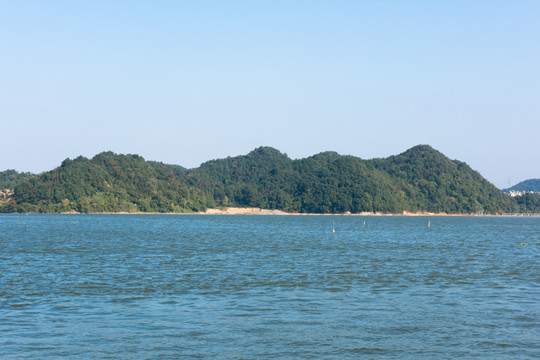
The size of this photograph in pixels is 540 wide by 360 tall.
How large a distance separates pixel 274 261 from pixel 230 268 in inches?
323

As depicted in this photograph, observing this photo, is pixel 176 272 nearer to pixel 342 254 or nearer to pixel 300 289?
pixel 300 289

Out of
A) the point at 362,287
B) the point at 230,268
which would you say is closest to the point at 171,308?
the point at 362,287

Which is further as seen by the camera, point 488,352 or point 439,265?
point 439,265

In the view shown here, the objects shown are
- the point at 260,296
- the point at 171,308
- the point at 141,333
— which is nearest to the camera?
the point at 141,333

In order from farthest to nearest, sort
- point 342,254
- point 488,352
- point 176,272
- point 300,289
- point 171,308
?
point 342,254 → point 176,272 → point 300,289 → point 171,308 → point 488,352

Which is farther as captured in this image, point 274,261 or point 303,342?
point 274,261

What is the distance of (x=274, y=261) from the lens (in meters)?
56.5

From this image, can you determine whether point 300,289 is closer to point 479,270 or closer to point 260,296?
point 260,296

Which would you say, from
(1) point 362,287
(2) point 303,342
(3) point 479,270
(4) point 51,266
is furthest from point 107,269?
(3) point 479,270

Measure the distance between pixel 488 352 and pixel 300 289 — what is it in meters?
16.2

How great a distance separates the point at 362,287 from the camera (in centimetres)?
3844

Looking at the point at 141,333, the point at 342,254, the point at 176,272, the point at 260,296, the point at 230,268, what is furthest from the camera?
the point at 342,254

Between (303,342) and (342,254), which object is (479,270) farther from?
(303,342)

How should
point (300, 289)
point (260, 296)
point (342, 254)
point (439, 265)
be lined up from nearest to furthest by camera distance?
point (260, 296)
point (300, 289)
point (439, 265)
point (342, 254)
